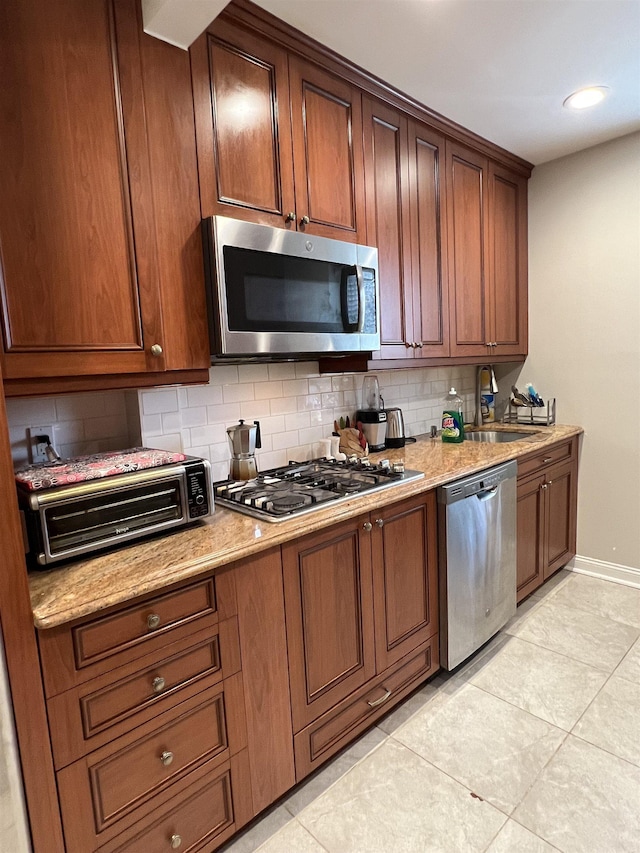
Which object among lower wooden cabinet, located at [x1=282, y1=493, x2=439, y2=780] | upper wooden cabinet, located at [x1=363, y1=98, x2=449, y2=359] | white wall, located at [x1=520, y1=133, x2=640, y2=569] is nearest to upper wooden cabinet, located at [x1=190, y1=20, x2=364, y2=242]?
upper wooden cabinet, located at [x1=363, y1=98, x2=449, y2=359]

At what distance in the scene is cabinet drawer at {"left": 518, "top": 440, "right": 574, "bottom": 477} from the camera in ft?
8.13

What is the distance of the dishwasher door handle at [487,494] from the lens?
2100 millimetres

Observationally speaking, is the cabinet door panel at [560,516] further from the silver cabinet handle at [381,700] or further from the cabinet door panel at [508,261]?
the silver cabinet handle at [381,700]

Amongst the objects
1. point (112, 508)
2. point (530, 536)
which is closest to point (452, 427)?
point (530, 536)

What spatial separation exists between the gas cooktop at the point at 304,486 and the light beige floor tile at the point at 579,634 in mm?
1193

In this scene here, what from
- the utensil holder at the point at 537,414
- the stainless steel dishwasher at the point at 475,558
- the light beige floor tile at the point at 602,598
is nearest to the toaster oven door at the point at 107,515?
the stainless steel dishwasher at the point at 475,558

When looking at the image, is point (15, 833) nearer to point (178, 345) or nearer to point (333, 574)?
point (333, 574)

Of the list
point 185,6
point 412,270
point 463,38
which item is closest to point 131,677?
point 185,6

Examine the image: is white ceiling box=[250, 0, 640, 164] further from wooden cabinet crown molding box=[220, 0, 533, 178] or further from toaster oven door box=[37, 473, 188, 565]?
toaster oven door box=[37, 473, 188, 565]

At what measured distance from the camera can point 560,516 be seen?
2.92 m

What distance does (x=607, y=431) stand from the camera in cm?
290

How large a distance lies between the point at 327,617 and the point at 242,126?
1.65 m

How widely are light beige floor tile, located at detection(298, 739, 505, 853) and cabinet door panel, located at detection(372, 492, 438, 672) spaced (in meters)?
0.34

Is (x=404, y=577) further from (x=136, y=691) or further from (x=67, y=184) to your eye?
(x=67, y=184)
